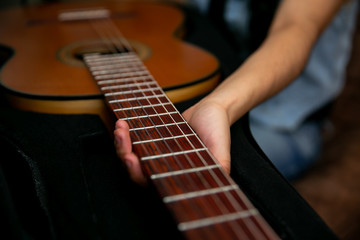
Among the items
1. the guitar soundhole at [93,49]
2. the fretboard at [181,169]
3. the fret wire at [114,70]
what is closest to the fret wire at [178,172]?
the fretboard at [181,169]

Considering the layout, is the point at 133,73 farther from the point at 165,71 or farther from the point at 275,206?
the point at 275,206

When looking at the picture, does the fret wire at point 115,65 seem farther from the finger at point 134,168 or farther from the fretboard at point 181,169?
the finger at point 134,168

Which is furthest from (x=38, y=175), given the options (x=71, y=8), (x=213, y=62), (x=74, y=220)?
(x=71, y=8)

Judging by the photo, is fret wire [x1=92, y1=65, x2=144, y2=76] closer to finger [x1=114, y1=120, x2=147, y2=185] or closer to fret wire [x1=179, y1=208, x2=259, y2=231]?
finger [x1=114, y1=120, x2=147, y2=185]

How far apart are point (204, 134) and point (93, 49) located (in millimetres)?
473

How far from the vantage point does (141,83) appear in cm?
61

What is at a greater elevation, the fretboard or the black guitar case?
the fretboard

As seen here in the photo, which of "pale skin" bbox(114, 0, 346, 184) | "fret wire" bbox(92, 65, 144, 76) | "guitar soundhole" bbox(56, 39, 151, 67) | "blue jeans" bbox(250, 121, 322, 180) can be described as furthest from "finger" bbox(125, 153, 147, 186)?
"blue jeans" bbox(250, 121, 322, 180)

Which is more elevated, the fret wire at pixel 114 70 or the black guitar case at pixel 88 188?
the fret wire at pixel 114 70

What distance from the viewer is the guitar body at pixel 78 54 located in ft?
1.93

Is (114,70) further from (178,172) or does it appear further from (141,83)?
(178,172)

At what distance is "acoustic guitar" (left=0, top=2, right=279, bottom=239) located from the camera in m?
0.34

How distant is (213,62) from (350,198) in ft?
2.64

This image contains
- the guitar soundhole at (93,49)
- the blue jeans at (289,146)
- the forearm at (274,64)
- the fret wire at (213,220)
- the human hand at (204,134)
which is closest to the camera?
the fret wire at (213,220)
